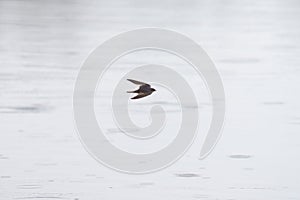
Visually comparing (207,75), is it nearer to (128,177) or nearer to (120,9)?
(128,177)

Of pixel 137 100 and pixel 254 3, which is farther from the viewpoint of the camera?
pixel 254 3

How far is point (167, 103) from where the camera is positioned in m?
7.27

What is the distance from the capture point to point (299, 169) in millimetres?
5848

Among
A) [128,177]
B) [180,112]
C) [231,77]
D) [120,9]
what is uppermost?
[120,9]

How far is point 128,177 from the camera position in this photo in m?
5.64

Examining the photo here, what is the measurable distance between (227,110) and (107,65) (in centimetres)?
155

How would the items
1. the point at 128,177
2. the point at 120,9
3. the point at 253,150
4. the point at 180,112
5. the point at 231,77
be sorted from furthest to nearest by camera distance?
the point at 120,9 < the point at 231,77 < the point at 180,112 < the point at 253,150 < the point at 128,177

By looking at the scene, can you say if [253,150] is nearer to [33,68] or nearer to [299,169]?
[299,169]

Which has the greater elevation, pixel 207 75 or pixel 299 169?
pixel 207 75

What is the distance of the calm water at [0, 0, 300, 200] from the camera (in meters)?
5.51

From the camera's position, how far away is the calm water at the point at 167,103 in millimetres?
5508

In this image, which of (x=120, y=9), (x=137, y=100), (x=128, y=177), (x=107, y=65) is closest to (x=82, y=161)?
(x=128, y=177)

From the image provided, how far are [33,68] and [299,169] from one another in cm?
316

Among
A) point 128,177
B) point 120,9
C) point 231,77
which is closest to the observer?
point 128,177
